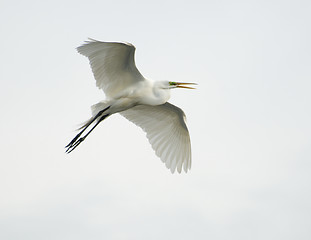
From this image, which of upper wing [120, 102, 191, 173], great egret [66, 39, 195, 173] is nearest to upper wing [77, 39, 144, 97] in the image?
great egret [66, 39, 195, 173]

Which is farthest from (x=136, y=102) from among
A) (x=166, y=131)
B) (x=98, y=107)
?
(x=166, y=131)

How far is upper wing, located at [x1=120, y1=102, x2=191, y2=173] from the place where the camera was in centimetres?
1300

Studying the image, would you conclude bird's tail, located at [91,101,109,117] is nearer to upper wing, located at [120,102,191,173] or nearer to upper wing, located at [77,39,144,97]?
upper wing, located at [77,39,144,97]

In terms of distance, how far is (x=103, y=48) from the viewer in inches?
420

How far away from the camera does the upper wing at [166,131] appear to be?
13000mm

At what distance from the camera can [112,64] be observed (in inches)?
443

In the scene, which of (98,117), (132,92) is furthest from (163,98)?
(98,117)

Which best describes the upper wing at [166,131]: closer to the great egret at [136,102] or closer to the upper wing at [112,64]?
the great egret at [136,102]

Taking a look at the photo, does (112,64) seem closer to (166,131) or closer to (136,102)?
(136,102)

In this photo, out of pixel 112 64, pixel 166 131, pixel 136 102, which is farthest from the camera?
pixel 166 131

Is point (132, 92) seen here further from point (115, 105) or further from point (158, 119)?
point (158, 119)

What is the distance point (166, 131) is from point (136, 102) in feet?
5.88

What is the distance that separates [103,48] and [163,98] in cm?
175

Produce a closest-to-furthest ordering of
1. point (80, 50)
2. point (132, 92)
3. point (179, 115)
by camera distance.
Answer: point (80, 50)
point (132, 92)
point (179, 115)
